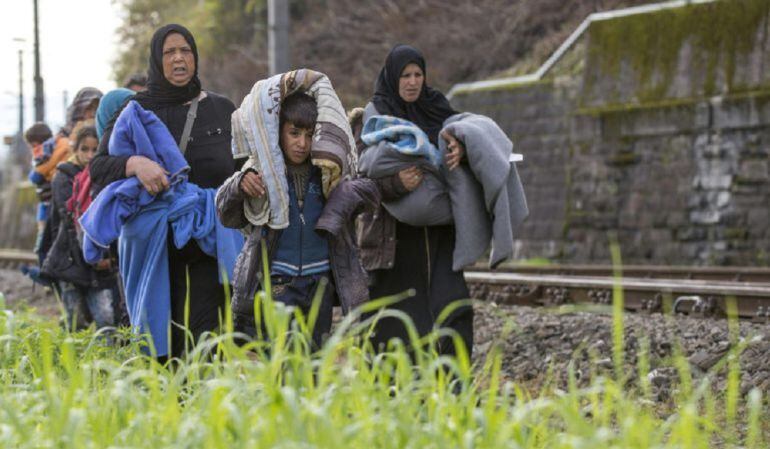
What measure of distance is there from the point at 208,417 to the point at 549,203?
16437 millimetres

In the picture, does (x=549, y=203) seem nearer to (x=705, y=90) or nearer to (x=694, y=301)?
(x=705, y=90)

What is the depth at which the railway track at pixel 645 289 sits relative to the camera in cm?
1054

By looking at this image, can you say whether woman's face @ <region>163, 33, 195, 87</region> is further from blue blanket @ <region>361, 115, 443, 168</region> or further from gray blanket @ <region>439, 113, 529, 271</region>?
gray blanket @ <region>439, 113, 529, 271</region>

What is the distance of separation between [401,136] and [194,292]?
1208 millimetres

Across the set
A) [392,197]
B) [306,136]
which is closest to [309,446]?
[306,136]

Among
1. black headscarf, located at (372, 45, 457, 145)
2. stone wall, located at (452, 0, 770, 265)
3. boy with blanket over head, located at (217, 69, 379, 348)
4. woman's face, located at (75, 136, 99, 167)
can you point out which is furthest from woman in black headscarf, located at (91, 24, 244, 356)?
stone wall, located at (452, 0, 770, 265)

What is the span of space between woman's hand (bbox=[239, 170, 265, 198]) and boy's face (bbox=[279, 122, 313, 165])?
195 mm

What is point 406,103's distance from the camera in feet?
23.3

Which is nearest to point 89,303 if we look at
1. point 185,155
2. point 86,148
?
point 86,148

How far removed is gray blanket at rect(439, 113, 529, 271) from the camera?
6941mm

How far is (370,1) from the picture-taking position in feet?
114

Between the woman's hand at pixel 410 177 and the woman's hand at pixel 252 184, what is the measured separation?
46.6 inches

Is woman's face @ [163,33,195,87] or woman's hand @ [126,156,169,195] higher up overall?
woman's face @ [163,33,195,87]

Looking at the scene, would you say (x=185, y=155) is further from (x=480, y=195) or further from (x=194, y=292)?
(x=480, y=195)
